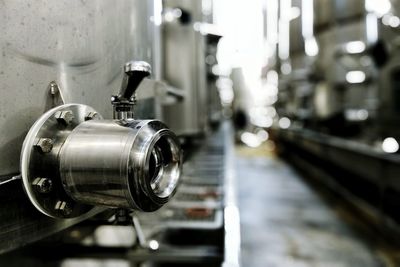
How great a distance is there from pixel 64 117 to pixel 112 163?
90mm

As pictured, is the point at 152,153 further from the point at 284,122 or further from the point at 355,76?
the point at 284,122

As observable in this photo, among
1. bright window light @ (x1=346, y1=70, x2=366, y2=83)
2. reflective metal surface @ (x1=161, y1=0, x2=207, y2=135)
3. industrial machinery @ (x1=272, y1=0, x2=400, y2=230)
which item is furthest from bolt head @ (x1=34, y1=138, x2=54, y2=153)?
bright window light @ (x1=346, y1=70, x2=366, y2=83)

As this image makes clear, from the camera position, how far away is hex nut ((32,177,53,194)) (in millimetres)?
390

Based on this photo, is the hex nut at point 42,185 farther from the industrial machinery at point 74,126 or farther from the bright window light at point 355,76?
the bright window light at point 355,76

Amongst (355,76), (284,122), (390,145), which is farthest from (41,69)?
(284,122)

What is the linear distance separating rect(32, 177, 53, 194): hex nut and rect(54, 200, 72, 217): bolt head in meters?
0.03

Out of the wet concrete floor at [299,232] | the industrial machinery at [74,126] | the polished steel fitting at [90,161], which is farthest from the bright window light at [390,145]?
the polished steel fitting at [90,161]

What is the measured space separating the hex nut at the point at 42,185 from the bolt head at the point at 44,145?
0.03m

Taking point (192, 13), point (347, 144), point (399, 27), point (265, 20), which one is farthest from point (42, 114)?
point (265, 20)

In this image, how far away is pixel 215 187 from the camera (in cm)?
181

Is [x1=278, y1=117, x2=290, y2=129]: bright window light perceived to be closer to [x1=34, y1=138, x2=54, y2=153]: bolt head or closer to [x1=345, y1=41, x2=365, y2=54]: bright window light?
[x1=345, y1=41, x2=365, y2=54]: bright window light

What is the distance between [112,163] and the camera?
0.39 m

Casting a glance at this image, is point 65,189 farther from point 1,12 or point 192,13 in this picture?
point 192,13

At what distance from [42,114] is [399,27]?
123 inches
